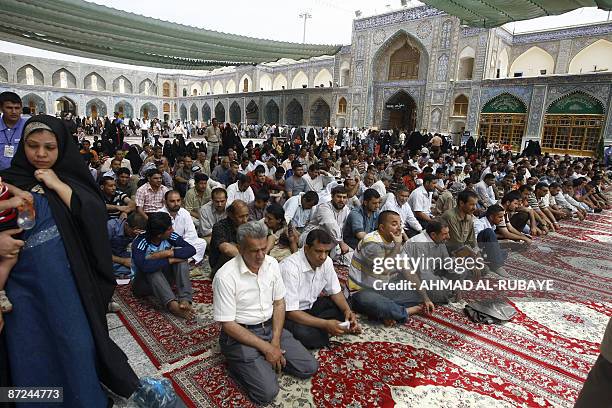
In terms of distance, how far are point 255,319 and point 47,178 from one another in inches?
50.8

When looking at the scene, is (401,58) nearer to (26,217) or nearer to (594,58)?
(594,58)

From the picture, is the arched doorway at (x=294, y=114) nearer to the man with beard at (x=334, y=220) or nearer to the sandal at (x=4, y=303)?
the man with beard at (x=334, y=220)

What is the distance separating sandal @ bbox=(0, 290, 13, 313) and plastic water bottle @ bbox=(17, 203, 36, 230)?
0.26 m

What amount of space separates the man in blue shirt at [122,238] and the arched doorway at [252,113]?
26825 millimetres

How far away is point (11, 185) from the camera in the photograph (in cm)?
128

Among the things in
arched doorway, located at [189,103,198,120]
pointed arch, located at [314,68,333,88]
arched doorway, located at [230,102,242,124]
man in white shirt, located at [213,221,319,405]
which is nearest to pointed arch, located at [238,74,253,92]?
arched doorway, located at [230,102,242,124]

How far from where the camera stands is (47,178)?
1356mm

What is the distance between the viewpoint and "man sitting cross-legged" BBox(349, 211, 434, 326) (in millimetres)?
2900

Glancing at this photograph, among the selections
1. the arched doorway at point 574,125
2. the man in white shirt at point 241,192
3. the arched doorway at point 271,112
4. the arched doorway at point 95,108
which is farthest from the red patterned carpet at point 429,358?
the arched doorway at point 95,108

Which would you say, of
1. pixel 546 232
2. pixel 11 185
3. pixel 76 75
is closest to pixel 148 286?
pixel 11 185

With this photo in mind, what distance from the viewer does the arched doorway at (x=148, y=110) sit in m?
35.5

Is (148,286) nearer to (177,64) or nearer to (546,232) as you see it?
(546,232)

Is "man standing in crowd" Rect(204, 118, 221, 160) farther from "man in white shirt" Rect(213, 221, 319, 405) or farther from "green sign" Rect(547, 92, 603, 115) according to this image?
"green sign" Rect(547, 92, 603, 115)

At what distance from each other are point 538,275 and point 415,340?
2292 millimetres
